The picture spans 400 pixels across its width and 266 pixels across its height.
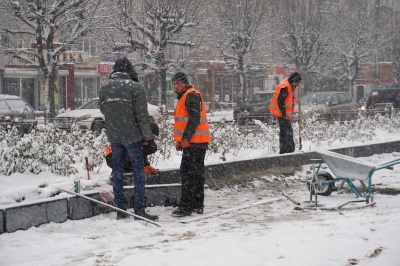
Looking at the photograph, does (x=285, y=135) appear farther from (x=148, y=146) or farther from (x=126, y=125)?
(x=126, y=125)

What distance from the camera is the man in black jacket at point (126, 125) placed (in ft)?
24.7

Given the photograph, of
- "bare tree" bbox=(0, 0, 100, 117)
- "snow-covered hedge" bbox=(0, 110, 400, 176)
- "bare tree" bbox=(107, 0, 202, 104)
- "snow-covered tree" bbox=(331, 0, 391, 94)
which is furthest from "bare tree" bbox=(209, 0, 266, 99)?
"snow-covered hedge" bbox=(0, 110, 400, 176)

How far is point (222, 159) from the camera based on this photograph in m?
11.6

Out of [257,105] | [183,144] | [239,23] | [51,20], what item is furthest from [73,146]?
[239,23]

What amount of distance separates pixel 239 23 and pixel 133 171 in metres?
31.5

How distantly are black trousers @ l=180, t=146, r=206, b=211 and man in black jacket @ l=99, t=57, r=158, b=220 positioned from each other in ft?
2.12

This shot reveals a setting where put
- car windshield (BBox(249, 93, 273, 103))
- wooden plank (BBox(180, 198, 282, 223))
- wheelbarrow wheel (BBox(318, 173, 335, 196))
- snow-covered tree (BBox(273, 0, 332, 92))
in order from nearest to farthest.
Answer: wooden plank (BBox(180, 198, 282, 223)) → wheelbarrow wheel (BBox(318, 173, 335, 196)) → car windshield (BBox(249, 93, 273, 103)) → snow-covered tree (BBox(273, 0, 332, 92))

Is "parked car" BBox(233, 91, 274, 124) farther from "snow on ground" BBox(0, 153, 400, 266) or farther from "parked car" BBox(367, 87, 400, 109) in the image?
"snow on ground" BBox(0, 153, 400, 266)

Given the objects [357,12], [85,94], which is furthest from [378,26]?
[85,94]

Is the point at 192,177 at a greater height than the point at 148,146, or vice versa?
the point at 148,146

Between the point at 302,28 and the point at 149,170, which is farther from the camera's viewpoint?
the point at 302,28

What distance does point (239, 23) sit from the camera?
38.3m

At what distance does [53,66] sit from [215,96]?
26626mm

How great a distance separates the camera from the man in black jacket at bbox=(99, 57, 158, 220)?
7.54 m
